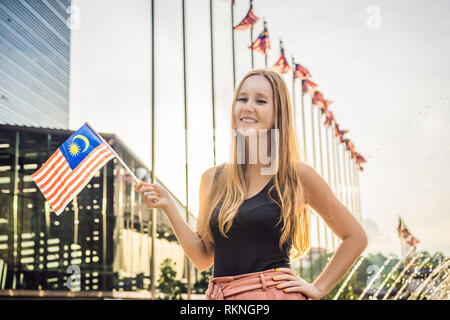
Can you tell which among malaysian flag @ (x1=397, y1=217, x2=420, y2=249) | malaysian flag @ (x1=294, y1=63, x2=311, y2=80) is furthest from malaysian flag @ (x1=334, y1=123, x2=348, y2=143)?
malaysian flag @ (x1=294, y1=63, x2=311, y2=80)

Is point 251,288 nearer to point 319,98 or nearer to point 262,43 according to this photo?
point 262,43

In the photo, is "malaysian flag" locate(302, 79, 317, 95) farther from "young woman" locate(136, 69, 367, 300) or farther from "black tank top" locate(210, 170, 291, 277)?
"black tank top" locate(210, 170, 291, 277)

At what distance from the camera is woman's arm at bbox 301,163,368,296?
203cm

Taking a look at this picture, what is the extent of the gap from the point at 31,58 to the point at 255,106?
11812 millimetres

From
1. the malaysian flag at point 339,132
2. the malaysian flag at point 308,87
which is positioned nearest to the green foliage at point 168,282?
the malaysian flag at point 308,87

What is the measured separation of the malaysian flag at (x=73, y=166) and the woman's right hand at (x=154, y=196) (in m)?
0.71

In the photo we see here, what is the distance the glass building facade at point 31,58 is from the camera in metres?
11.3

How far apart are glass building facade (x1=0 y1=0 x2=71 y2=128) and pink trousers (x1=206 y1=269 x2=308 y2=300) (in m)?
10.2

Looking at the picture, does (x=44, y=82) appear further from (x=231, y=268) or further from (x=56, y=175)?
(x=231, y=268)

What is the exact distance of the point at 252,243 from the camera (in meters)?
1.85

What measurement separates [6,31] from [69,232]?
22.5ft

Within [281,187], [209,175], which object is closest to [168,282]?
[209,175]
